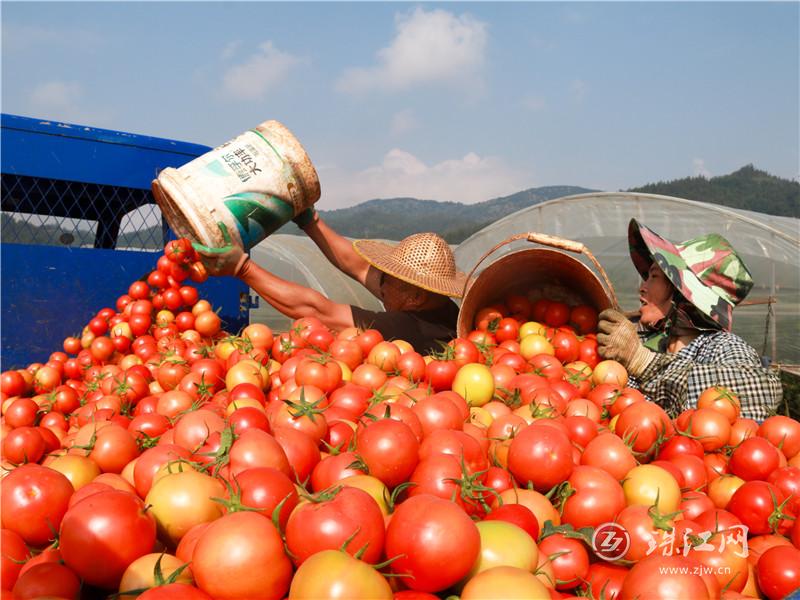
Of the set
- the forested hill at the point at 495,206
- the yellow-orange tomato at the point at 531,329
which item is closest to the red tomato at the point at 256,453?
the yellow-orange tomato at the point at 531,329

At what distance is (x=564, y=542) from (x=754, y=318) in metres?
7.82

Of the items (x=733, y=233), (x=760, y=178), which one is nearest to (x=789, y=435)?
(x=733, y=233)

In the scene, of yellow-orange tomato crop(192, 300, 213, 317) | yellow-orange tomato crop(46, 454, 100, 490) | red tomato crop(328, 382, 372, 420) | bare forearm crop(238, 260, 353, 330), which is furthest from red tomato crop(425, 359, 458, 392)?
yellow-orange tomato crop(192, 300, 213, 317)

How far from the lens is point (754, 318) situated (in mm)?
7945

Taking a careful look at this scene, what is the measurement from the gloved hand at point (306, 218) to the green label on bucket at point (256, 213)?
86cm

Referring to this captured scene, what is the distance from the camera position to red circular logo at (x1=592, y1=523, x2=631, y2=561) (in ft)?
5.06

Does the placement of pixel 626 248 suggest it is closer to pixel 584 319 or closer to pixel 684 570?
pixel 584 319

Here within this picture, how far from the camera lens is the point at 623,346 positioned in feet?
10.4

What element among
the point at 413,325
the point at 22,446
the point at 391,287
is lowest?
the point at 22,446

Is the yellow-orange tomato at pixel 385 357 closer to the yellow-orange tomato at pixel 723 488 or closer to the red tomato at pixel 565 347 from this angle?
the red tomato at pixel 565 347

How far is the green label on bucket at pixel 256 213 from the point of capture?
3.30 metres

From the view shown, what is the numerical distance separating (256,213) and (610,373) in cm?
216

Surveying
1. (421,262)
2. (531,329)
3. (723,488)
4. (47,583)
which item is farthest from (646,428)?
(421,262)

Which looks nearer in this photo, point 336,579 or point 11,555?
point 336,579
